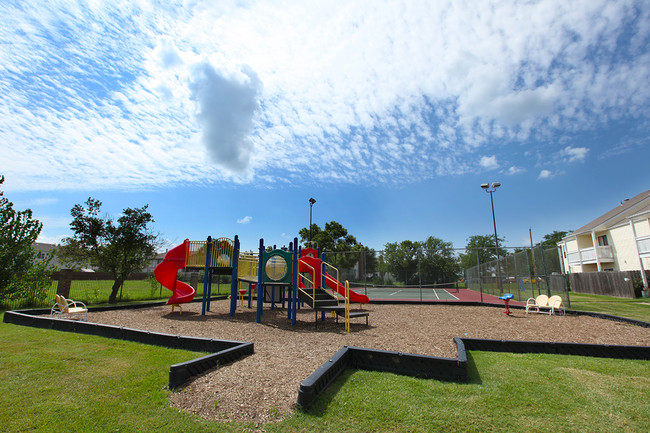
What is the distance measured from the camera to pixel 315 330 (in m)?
7.88

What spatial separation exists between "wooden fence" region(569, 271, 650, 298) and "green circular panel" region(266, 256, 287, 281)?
23283 millimetres

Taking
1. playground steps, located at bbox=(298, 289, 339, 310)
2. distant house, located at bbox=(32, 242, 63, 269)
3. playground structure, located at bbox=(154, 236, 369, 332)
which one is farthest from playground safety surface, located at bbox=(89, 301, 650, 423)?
distant house, located at bbox=(32, 242, 63, 269)

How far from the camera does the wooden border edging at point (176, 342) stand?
379 centimetres

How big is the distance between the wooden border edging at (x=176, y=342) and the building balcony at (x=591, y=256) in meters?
35.7

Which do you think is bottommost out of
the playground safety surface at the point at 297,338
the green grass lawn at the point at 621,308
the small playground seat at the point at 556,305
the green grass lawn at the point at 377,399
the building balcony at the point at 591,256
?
the green grass lawn at the point at 377,399

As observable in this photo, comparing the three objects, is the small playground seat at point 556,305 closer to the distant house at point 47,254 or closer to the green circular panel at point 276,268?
the green circular panel at point 276,268

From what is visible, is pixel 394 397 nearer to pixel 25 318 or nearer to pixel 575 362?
pixel 575 362

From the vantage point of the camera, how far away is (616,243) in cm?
2744

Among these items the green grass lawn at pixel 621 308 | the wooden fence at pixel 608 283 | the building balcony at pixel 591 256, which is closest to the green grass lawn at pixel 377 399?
the green grass lawn at pixel 621 308

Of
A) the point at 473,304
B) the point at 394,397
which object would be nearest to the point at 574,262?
the point at 473,304

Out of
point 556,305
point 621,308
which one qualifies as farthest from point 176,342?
point 621,308

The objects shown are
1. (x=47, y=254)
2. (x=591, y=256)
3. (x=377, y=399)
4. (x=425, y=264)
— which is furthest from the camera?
(x=591, y=256)

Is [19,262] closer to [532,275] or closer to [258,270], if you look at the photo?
[258,270]

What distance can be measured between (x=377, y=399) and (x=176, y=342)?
4.09 meters
